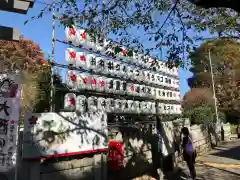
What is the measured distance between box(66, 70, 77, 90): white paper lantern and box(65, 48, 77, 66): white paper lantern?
43 centimetres

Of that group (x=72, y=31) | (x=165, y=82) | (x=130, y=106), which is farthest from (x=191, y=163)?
(x=165, y=82)

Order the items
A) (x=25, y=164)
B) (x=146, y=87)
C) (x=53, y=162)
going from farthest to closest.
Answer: (x=146, y=87) < (x=53, y=162) < (x=25, y=164)

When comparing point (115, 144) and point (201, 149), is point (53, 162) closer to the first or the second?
point (115, 144)

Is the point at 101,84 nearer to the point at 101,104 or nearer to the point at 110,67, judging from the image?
the point at 101,104

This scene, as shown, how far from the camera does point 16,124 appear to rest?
192 inches

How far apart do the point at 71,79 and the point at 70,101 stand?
A: 93 centimetres

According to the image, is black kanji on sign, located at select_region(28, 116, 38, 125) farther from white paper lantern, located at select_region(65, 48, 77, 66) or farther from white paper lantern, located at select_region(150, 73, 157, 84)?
white paper lantern, located at select_region(150, 73, 157, 84)

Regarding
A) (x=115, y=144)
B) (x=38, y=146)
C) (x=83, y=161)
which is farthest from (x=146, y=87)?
(x=38, y=146)

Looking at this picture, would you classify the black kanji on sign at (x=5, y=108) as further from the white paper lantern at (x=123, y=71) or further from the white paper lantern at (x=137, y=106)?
the white paper lantern at (x=137, y=106)

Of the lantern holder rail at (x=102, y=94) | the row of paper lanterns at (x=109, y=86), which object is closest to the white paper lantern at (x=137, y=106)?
the lantern holder rail at (x=102, y=94)

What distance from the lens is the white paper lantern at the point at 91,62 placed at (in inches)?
481

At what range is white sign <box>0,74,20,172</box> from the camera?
15.4ft

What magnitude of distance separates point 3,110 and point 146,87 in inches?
463

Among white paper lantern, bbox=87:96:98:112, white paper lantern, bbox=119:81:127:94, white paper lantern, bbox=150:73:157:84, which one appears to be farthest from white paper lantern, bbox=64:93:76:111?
white paper lantern, bbox=150:73:157:84
